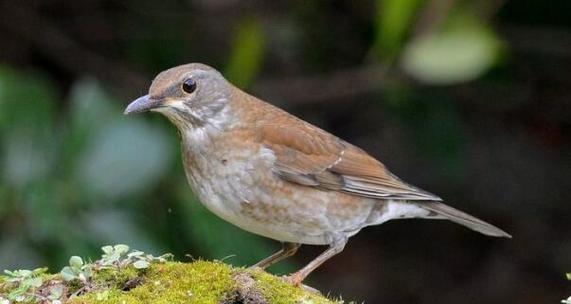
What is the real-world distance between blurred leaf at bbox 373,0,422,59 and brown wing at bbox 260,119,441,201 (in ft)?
2.71

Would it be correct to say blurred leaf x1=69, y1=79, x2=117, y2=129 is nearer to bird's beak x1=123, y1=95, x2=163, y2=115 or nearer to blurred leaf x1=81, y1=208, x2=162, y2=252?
blurred leaf x1=81, y1=208, x2=162, y2=252

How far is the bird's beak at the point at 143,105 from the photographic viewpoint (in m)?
5.18

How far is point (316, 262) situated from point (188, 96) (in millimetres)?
1026

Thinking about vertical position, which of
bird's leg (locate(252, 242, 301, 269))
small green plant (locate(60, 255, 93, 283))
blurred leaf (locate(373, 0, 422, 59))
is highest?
blurred leaf (locate(373, 0, 422, 59))

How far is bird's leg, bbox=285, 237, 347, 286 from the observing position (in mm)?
4867

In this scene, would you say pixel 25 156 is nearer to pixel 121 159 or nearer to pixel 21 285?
pixel 121 159

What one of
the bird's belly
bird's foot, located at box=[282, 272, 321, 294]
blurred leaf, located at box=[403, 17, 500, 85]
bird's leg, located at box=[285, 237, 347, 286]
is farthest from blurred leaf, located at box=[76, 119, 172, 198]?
bird's foot, located at box=[282, 272, 321, 294]

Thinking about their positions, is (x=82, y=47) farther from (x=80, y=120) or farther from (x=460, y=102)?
(x=460, y=102)

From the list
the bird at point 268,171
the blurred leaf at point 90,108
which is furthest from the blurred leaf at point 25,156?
the bird at point 268,171

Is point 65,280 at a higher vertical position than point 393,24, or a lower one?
lower

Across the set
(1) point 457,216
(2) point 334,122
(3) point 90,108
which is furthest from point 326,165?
(2) point 334,122

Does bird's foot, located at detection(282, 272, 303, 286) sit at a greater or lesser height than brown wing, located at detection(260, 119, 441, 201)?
lesser

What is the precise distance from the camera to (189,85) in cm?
548

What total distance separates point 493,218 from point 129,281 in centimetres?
522
